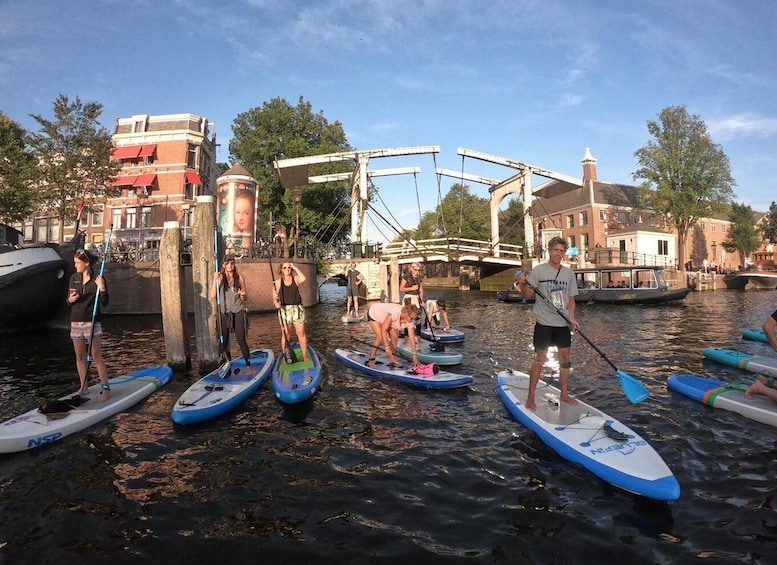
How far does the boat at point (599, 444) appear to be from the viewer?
449cm

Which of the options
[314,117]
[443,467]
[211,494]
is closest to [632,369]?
[443,467]

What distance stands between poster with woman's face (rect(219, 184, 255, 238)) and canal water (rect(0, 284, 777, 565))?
18.0m

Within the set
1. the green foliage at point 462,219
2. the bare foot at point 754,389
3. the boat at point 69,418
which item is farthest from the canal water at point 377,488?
the green foliage at point 462,219

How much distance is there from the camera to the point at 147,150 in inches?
1593

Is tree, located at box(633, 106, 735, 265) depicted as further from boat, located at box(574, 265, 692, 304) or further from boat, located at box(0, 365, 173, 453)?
boat, located at box(0, 365, 173, 453)

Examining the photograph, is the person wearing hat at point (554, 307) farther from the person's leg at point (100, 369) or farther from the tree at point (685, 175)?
the tree at point (685, 175)

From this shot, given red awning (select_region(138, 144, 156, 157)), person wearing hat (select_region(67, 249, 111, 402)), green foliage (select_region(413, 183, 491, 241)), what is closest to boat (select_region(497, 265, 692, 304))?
person wearing hat (select_region(67, 249, 111, 402))

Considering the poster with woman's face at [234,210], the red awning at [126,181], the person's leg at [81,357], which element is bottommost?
the person's leg at [81,357]

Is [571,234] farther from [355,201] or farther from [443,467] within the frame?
[443,467]

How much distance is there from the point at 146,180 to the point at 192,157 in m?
4.72

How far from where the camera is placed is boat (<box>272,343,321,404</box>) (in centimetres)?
766

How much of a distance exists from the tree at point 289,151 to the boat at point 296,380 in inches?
1249

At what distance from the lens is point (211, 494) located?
4984mm

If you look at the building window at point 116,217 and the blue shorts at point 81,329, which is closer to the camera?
the blue shorts at point 81,329
